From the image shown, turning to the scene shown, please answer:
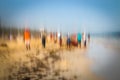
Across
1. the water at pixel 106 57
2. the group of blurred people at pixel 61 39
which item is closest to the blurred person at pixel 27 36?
the group of blurred people at pixel 61 39

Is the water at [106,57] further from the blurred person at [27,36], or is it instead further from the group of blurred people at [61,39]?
the blurred person at [27,36]

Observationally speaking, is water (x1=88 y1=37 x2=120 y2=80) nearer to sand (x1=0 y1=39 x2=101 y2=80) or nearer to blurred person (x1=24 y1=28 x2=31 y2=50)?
sand (x1=0 y1=39 x2=101 y2=80)

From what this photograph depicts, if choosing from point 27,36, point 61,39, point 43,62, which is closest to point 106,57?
point 61,39

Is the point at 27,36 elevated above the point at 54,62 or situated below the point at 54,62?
above

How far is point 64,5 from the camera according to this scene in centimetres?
181

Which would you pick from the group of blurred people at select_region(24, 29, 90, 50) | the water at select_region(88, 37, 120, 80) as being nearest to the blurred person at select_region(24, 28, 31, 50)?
the group of blurred people at select_region(24, 29, 90, 50)

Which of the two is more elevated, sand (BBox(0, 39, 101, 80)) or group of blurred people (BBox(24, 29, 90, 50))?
group of blurred people (BBox(24, 29, 90, 50))

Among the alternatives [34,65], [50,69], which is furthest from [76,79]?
[34,65]

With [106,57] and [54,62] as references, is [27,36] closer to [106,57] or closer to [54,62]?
[54,62]

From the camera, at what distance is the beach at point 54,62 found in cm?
175

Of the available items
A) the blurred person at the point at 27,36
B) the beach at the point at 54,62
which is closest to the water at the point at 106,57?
the beach at the point at 54,62

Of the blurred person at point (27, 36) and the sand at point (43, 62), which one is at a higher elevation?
the blurred person at point (27, 36)

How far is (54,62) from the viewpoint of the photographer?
1.77m

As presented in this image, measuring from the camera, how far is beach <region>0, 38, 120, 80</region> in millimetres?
1752
